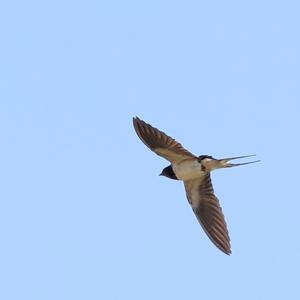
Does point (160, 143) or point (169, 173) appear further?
point (169, 173)

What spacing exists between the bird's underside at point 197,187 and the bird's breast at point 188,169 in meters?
0.01

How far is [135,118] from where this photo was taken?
961 centimetres

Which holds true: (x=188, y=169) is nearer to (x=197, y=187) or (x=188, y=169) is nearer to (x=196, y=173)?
(x=196, y=173)

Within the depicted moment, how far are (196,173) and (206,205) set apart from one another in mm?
673

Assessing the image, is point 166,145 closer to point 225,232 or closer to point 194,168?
point 194,168

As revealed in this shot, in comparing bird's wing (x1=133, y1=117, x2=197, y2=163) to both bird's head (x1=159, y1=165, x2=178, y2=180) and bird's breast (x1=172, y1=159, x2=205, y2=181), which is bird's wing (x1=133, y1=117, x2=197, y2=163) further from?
bird's head (x1=159, y1=165, x2=178, y2=180)

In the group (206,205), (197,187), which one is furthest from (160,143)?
(206,205)

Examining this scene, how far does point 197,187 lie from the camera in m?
10.7

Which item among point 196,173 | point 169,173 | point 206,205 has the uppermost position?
point 169,173

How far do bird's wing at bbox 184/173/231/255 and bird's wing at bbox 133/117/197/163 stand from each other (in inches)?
25.8

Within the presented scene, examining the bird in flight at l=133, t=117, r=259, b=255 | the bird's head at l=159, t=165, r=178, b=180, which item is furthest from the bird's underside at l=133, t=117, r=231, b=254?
the bird's head at l=159, t=165, r=178, b=180

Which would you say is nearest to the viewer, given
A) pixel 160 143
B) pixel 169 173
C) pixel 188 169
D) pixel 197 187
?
pixel 160 143

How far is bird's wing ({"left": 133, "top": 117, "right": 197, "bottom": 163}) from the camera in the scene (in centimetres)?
964

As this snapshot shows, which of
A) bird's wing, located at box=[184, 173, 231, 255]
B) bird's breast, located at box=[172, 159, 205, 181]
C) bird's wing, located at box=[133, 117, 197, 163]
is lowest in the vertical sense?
bird's wing, located at box=[184, 173, 231, 255]
